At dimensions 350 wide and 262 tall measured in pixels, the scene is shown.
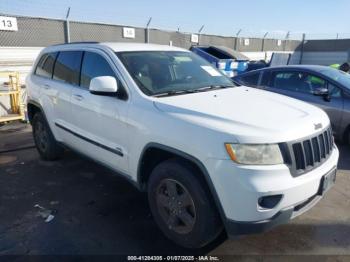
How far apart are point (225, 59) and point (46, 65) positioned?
8.00 m

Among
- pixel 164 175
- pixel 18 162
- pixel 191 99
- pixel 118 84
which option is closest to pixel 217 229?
pixel 164 175

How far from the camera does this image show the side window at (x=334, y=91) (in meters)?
5.71

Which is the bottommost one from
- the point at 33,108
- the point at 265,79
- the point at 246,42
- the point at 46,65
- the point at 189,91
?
the point at 33,108

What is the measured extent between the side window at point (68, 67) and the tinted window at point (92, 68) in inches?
5.9

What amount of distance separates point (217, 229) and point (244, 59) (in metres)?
10.5

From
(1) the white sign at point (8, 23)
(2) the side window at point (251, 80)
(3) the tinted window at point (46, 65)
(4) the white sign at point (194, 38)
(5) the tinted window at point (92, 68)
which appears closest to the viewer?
(5) the tinted window at point (92, 68)

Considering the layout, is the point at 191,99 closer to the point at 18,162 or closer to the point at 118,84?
the point at 118,84

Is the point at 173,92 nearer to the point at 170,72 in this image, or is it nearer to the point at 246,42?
the point at 170,72

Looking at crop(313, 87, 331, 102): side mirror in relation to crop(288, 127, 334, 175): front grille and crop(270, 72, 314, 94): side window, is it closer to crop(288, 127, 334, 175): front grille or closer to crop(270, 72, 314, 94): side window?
crop(270, 72, 314, 94): side window

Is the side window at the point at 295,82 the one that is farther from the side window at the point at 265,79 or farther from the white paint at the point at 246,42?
the white paint at the point at 246,42

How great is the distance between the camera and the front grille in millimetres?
2518

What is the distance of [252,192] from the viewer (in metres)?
2.33

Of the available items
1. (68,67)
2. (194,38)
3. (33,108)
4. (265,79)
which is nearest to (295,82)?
(265,79)

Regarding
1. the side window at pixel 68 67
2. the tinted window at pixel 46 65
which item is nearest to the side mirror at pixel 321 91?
the side window at pixel 68 67
